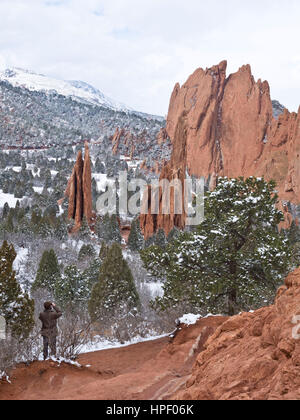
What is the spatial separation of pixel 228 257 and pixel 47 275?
22.1m

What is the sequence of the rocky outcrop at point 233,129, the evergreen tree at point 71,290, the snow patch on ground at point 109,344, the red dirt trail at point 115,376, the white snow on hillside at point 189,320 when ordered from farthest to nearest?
the rocky outcrop at point 233,129, the evergreen tree at point 71,290, the snow patch on ground at point 109,344, the white snow on hillside at point 189,320, the red dirt trail at point 115,376

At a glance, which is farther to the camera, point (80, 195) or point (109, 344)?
point (80, 195)

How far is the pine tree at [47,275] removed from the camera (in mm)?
29191

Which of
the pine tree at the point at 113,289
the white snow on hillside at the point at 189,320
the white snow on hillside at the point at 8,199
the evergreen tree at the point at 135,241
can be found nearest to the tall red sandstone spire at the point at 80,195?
the evergreen tree at the point at 135,241

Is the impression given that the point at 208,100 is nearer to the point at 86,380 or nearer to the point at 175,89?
the point at 175,89

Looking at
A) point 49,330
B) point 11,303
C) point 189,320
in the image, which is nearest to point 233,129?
point 11,303

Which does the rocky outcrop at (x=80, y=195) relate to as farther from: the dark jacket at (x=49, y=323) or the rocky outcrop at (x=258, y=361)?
the rocky outcrop at (x=258, y=361)

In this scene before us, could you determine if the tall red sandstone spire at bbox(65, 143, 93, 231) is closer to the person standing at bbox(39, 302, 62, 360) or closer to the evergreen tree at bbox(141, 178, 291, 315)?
the evergreen tree at bbox(141, 178, 291, 315)

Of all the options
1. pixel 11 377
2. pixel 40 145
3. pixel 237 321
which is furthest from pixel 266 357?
pixel 40 145

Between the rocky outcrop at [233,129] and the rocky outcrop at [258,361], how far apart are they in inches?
3004

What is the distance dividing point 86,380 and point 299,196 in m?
76.3

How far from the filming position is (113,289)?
842 inches

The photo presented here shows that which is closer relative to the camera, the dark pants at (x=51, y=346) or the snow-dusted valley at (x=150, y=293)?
the snow-dusted valley at (x=150, y=293)

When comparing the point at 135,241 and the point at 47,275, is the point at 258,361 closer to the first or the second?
the point at 47,275
